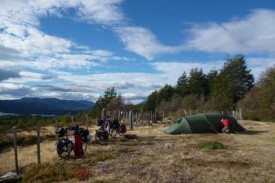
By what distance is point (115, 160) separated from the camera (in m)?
15.2

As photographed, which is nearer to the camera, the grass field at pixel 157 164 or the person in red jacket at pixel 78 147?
the grass field at pixel 157 164

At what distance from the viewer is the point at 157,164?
14.0 metres

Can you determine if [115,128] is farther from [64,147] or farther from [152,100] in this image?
[152,100]

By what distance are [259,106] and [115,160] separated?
4851 centimetres

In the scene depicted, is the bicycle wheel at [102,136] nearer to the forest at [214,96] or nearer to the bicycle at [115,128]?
the bicycle at [115,128]

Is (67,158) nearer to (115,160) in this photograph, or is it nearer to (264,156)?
(115,160)

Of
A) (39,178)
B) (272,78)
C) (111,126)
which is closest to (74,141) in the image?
(39,178)

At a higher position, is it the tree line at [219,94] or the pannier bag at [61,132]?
the tree line at [219,94]

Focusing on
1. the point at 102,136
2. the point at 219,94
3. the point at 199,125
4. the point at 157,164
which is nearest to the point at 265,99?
the point at 219,94

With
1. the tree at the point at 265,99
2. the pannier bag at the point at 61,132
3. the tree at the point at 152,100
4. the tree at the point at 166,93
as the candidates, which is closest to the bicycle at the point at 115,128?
the pannier bag at the point at 61,132

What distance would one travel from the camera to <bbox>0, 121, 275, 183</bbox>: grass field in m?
12.0

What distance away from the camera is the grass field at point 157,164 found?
472 inches

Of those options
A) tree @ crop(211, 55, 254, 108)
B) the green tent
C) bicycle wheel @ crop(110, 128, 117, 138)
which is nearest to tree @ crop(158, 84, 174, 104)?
tree @ crop(211, 55, 254, 108)

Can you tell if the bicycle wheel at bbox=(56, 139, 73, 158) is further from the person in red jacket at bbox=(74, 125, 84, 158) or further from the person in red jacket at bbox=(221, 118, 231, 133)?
the person in red jacket at bbox=(221, 118, 231, 133)
